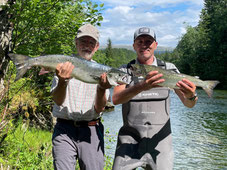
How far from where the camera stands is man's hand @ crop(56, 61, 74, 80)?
11.3 feet

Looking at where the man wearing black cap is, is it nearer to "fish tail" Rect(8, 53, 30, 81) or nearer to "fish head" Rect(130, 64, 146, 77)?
"fish head" Rect(130, 64, 146, 77)

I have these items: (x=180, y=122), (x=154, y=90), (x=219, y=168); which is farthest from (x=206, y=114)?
(x=154, y=90)

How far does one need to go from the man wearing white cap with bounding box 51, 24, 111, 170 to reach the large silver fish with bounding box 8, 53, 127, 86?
0.13 m

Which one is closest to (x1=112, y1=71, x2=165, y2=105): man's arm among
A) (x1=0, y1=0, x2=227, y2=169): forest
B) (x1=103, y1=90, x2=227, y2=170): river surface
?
(x1=0, y1=0, x2=227, y2=169): forest

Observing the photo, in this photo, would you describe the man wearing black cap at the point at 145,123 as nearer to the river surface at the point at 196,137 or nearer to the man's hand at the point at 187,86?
the man's hand at the point at 187,86

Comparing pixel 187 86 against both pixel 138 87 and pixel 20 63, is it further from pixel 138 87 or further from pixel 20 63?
pixel 20 63

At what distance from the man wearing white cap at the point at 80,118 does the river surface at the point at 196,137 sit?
3.18 m

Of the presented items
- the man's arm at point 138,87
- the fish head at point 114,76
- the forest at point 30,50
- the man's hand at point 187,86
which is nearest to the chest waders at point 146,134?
the man's arm at point 138,87

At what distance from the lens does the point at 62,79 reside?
3.49m

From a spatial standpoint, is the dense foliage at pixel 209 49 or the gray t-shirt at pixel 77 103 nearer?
the gray t-shirt at pixel 77 103

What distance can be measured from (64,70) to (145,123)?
4.60ft

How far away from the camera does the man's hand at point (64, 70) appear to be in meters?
3.45

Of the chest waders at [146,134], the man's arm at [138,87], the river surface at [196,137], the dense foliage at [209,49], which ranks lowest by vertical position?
the river surface at [196,137]

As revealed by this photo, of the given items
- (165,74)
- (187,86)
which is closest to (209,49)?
(187,86)
